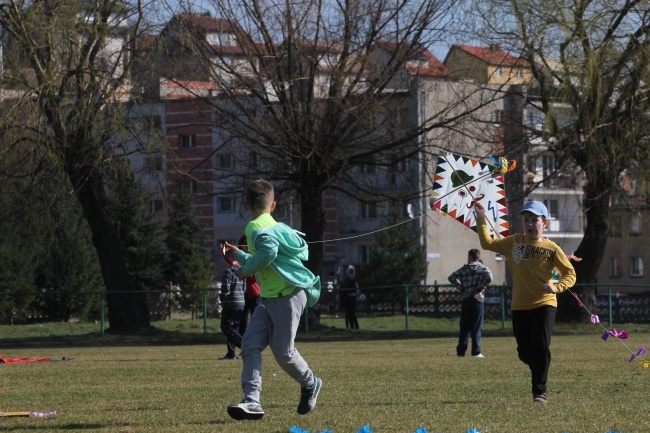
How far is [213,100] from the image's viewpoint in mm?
29688

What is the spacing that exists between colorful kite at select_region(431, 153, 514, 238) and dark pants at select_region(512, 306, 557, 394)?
247 cm

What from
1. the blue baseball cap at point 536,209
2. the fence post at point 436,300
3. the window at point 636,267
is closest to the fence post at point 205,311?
the fence post at point 436,300

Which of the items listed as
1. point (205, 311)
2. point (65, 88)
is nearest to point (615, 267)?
point (205, 311)

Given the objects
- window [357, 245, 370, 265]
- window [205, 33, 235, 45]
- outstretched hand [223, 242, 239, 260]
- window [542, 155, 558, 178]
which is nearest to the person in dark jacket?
outstretched hand [223, 242, 239, 260]

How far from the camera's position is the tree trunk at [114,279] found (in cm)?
3004

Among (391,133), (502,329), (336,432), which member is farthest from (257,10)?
→ (336,432)

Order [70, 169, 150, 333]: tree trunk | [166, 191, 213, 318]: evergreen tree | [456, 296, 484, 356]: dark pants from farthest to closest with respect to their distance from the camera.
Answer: [166, 191, 213, 318]: evergreen tree, [70, 169, 150, 333]: tree trunk, [456, 296, 484, 356]: dark pants

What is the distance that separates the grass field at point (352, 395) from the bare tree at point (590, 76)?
34.1 feet

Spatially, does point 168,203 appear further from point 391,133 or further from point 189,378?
point 189,378

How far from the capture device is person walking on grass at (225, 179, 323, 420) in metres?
8.18

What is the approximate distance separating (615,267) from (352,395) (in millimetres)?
81246

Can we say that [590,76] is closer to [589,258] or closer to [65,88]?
[589,258]

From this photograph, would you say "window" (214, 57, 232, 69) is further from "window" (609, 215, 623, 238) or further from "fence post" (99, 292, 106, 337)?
"window" (609, 215, 623, 238)

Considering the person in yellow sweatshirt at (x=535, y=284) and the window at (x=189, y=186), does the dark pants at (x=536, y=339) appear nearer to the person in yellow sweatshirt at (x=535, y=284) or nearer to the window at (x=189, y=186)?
the person in yellow sweatshirt at (x=535, y=284)
